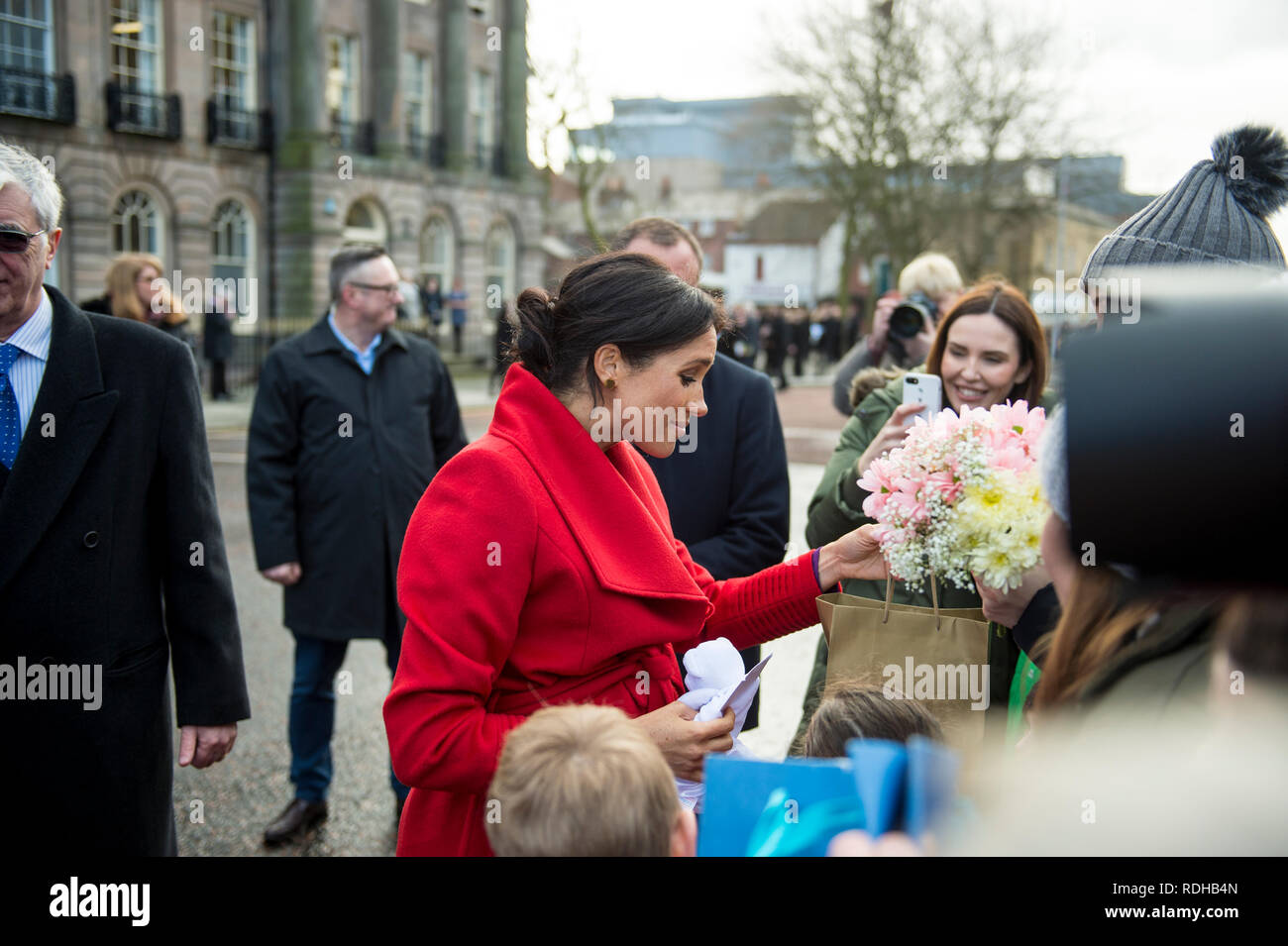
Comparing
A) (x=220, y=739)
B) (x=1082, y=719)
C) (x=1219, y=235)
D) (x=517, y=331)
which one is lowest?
(x=220, y=739)

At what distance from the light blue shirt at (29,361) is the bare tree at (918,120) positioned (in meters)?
31.0

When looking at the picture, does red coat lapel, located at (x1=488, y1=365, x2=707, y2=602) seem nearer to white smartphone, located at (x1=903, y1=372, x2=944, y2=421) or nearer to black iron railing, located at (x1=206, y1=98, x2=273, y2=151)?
white smartphone, located at (x1=903, y1=372, x2=944, y2=421)

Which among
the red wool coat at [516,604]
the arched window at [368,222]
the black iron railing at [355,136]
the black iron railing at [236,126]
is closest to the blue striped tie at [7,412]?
the red wool coat at [516,604]

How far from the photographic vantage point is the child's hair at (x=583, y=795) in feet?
4.75

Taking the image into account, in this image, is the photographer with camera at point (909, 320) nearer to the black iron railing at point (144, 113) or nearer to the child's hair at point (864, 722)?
the child's hair at point (864, 722)

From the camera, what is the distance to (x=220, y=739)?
2.96 m

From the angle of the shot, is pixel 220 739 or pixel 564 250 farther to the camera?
pixel 564 250

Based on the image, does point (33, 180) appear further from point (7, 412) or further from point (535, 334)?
point (535, 334)

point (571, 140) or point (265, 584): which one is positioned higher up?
point (571, 140)

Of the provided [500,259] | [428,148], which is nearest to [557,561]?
[428,148]

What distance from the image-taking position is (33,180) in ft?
8.52
